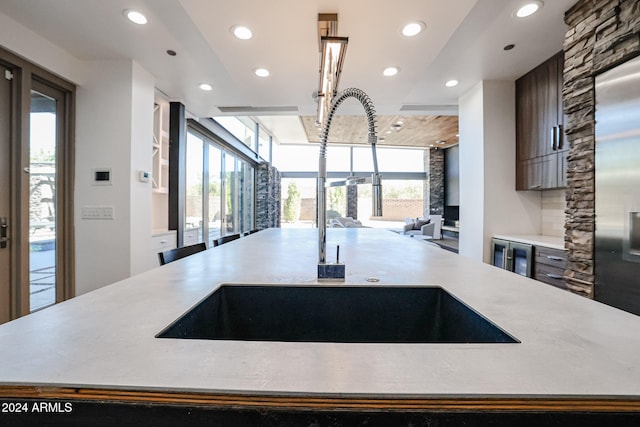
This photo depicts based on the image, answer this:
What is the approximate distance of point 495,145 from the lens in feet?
11.4

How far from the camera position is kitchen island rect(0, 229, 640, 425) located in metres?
0.41

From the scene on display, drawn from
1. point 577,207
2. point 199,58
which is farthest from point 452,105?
point 199,58

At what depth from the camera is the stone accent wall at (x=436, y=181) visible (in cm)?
984

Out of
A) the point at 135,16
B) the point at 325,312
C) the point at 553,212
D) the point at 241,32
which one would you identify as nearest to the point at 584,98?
the point at 553,212

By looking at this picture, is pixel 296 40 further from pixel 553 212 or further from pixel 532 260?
pixel 553 212

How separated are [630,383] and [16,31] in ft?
12.5

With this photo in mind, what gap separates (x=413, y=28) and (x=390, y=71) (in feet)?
2.45

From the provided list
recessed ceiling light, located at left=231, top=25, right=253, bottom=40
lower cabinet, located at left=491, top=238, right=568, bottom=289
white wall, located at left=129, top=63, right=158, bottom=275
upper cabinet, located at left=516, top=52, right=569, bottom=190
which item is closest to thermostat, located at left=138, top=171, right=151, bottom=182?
white wall, located at left=129, top=63, right=158, bottom=275

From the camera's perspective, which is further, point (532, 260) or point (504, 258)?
point (504, 258)

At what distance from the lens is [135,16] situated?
7.41ft

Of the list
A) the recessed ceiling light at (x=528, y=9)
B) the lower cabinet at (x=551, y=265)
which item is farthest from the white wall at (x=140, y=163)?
the lower cabinet at (x=551, y=265)

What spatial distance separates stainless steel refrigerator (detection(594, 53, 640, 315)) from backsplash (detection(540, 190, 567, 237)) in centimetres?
146

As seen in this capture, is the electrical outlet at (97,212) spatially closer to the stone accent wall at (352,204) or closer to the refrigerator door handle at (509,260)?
the refrigerator door handle at (509,260)

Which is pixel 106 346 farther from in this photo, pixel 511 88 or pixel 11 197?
pixel 511 88
